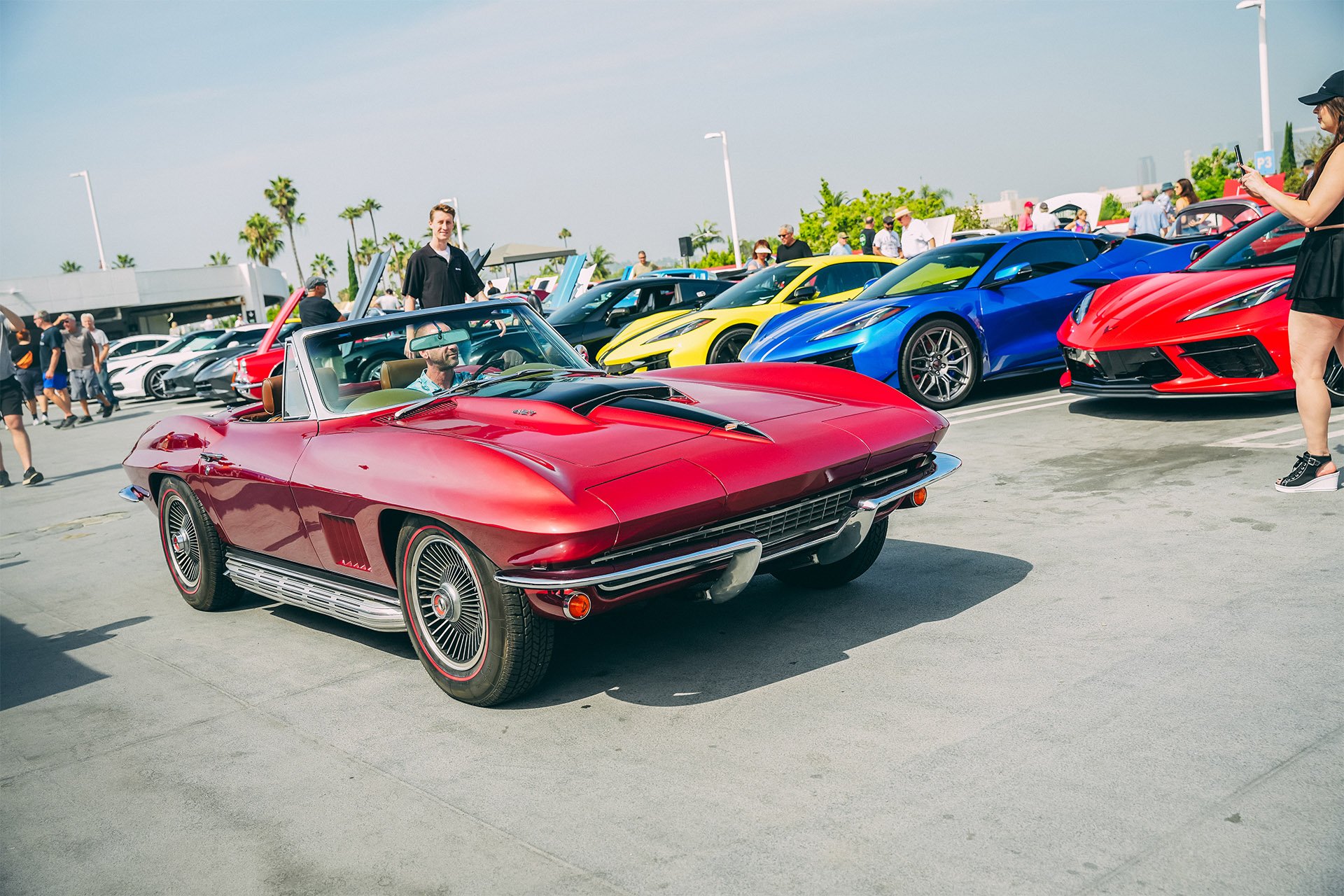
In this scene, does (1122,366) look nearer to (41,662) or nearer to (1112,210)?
(41,662)

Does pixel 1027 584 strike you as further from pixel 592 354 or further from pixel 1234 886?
pixel 592 354

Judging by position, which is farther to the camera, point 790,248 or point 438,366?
point 790,248

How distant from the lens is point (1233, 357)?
21.8ft

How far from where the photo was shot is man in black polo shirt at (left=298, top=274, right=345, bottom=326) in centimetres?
1295

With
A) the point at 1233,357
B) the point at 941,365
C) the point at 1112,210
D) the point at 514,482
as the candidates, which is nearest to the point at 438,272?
the point at 941,365

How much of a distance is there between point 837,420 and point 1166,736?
1547mm

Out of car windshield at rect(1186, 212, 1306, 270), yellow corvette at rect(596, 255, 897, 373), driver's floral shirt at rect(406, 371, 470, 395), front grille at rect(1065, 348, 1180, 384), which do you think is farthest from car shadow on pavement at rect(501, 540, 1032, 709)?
yellow corvette at rect(596, 255, 897, 373)

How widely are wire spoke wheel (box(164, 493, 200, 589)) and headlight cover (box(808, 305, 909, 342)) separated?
5265 millimetres

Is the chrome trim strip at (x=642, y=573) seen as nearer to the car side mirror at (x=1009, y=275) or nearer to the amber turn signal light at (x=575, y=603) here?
the amber turn signal light at (x=575, y=603)

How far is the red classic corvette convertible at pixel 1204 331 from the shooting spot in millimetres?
6559

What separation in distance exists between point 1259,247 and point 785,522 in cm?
536

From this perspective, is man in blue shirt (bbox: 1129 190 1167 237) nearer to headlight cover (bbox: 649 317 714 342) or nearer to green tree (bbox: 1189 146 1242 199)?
headlight cover (bbox: 649 317 714 342)

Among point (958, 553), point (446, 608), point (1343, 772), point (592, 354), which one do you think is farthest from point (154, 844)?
point (592, 354)

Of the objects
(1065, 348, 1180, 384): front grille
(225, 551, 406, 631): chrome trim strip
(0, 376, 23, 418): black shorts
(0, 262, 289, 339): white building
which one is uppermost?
(0, 262, 289, 339): white building
